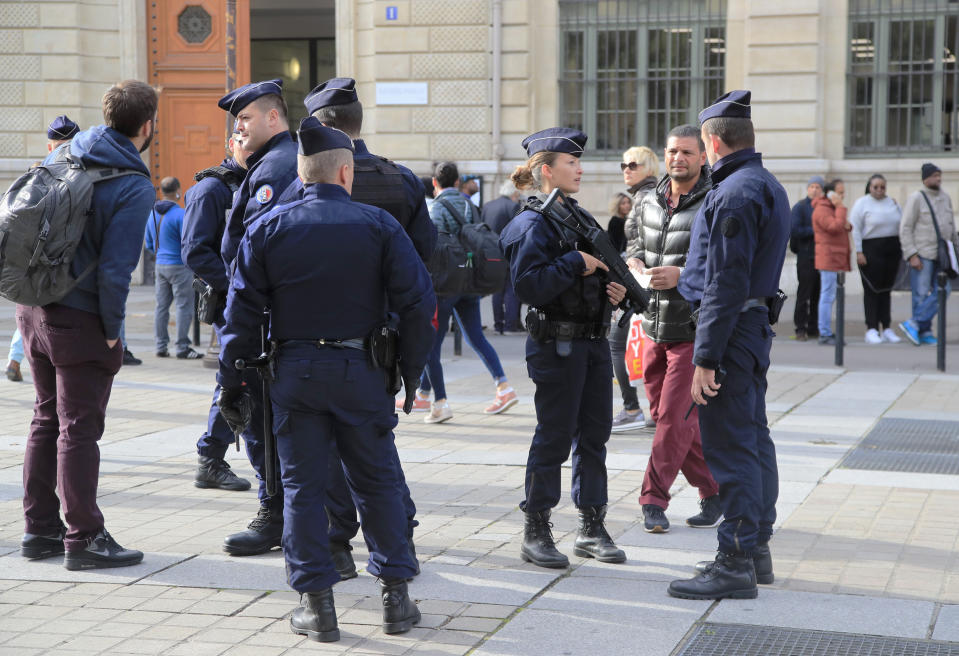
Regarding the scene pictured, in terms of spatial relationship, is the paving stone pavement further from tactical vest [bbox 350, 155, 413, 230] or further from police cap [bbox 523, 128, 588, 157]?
police cap [bbox 523, 128, 588, 157]

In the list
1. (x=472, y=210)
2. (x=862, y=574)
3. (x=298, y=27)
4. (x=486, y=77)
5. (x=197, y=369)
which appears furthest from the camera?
(x=298, y=27)

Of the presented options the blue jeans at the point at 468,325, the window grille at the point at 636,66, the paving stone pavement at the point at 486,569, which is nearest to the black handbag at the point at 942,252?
the window grille at the point at 636,66

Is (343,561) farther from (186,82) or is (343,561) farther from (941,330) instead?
(186,82)

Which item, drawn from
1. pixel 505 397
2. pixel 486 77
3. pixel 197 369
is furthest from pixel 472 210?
pixel 486 77

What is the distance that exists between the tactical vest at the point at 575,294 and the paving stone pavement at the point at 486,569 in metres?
1.06

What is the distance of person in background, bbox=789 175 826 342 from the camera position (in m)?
14.1

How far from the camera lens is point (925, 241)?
13711mm

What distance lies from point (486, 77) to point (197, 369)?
833 cm

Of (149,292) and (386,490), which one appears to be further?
(149,292)

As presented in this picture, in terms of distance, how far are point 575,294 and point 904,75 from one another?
14.0m

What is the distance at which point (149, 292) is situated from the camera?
19.2 m

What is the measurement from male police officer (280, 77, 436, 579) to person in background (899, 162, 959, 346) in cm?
956

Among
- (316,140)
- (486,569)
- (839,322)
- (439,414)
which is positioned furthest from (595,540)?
(839,322)

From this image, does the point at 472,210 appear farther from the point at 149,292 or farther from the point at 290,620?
the point at 149,292
